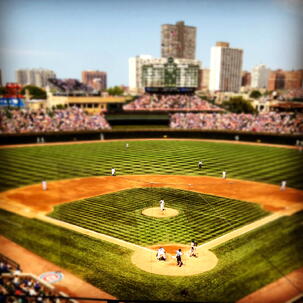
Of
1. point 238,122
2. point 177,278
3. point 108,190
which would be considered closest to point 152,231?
point 177,278

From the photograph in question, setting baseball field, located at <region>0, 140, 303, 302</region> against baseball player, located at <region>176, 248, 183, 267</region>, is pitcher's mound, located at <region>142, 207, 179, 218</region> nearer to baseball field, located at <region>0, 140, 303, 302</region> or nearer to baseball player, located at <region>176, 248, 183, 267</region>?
baseball field, located at <region>0, 140, 303, 302</region>

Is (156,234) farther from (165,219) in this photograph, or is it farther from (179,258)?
(179,258)

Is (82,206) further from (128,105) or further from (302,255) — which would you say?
(128,105)

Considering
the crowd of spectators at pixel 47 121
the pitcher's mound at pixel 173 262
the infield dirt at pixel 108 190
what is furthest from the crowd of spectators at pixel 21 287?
the crowd of spectators at pixel 47 121

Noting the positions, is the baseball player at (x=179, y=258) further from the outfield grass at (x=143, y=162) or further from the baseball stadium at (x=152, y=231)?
the outfield grass at (x=143, y=162)

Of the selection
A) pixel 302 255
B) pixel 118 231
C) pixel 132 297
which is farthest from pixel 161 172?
pixel 302 255

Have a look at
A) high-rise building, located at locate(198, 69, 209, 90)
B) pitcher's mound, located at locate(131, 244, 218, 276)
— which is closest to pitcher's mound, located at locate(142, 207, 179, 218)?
pitcher's mound, located at locate(131, 244, 218, 276)
